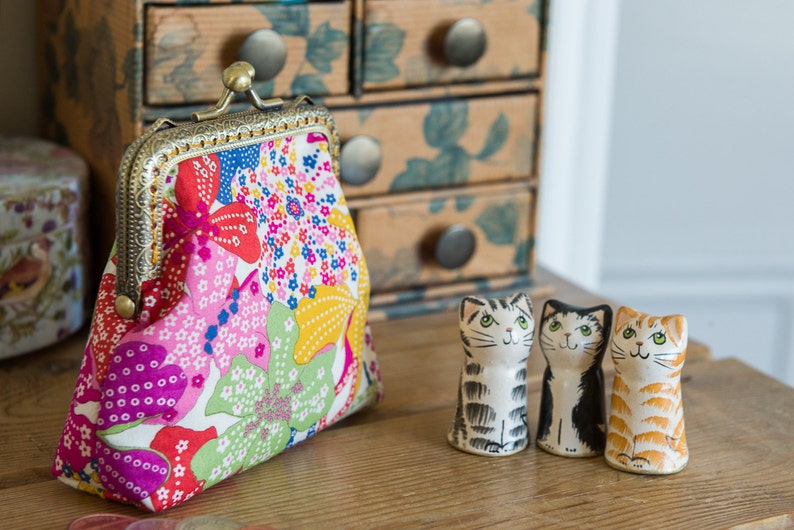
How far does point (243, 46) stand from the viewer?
0.79 m

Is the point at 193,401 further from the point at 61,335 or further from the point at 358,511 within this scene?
the point at 61,335

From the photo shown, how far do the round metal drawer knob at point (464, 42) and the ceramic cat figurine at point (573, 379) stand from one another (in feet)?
1.00

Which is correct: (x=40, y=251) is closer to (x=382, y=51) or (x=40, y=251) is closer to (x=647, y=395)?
(x=382, y=51)

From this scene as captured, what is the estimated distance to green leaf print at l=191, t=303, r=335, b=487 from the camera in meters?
0.62

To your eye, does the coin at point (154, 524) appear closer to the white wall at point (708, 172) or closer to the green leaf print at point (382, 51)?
the green leaf print at point (382, 51)

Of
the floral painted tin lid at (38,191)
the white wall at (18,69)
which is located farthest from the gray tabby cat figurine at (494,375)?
the white wall at (18,69)

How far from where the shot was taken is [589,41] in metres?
1.25

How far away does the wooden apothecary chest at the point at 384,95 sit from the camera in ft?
2.61

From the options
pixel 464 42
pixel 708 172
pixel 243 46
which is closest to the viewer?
pixel 243 46

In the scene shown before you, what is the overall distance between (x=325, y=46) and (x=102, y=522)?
0.45 metres

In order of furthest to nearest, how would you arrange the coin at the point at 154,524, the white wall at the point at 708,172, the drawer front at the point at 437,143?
the white wall at the point at 708,172, the drawer front at the point at 437,143, the coin at the point at 154,524

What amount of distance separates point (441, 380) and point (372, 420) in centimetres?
9

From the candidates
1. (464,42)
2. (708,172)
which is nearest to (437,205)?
(464,42)

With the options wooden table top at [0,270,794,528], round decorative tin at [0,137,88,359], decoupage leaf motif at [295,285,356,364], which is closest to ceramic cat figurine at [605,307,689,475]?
wooden table top at [0,270,794,528]
